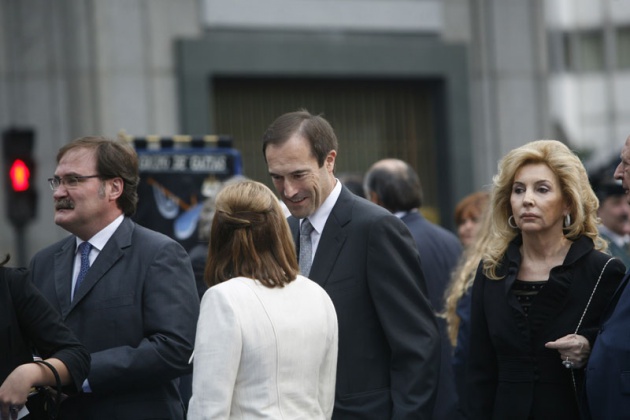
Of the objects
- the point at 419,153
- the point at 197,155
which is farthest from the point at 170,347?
the point at 419,153

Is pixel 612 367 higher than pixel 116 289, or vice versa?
pixel 116 289

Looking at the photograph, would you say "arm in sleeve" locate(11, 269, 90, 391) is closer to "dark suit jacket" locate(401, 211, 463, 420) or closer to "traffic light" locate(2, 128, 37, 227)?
"dark suit jacket" locate(401, 211, 463, 420)

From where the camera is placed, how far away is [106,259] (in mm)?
4996

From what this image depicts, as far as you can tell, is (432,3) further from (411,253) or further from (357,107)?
(411,253)

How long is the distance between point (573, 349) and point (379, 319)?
829 millimetres

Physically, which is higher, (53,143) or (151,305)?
(53,143)

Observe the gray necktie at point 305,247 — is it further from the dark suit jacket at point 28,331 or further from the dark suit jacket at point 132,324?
the dark suit jacket at point 28,331

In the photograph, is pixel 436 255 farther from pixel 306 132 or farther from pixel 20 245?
pixel 20 245

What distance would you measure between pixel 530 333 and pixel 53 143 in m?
9.58

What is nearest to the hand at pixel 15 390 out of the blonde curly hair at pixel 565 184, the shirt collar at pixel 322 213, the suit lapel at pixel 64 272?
the suit lapel at pixel 64 272

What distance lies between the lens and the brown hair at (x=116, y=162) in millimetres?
5137

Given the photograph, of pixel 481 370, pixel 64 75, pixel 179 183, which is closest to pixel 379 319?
pixel 481 370

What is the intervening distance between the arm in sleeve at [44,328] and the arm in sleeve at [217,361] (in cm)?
67

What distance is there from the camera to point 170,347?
4.81 metres
